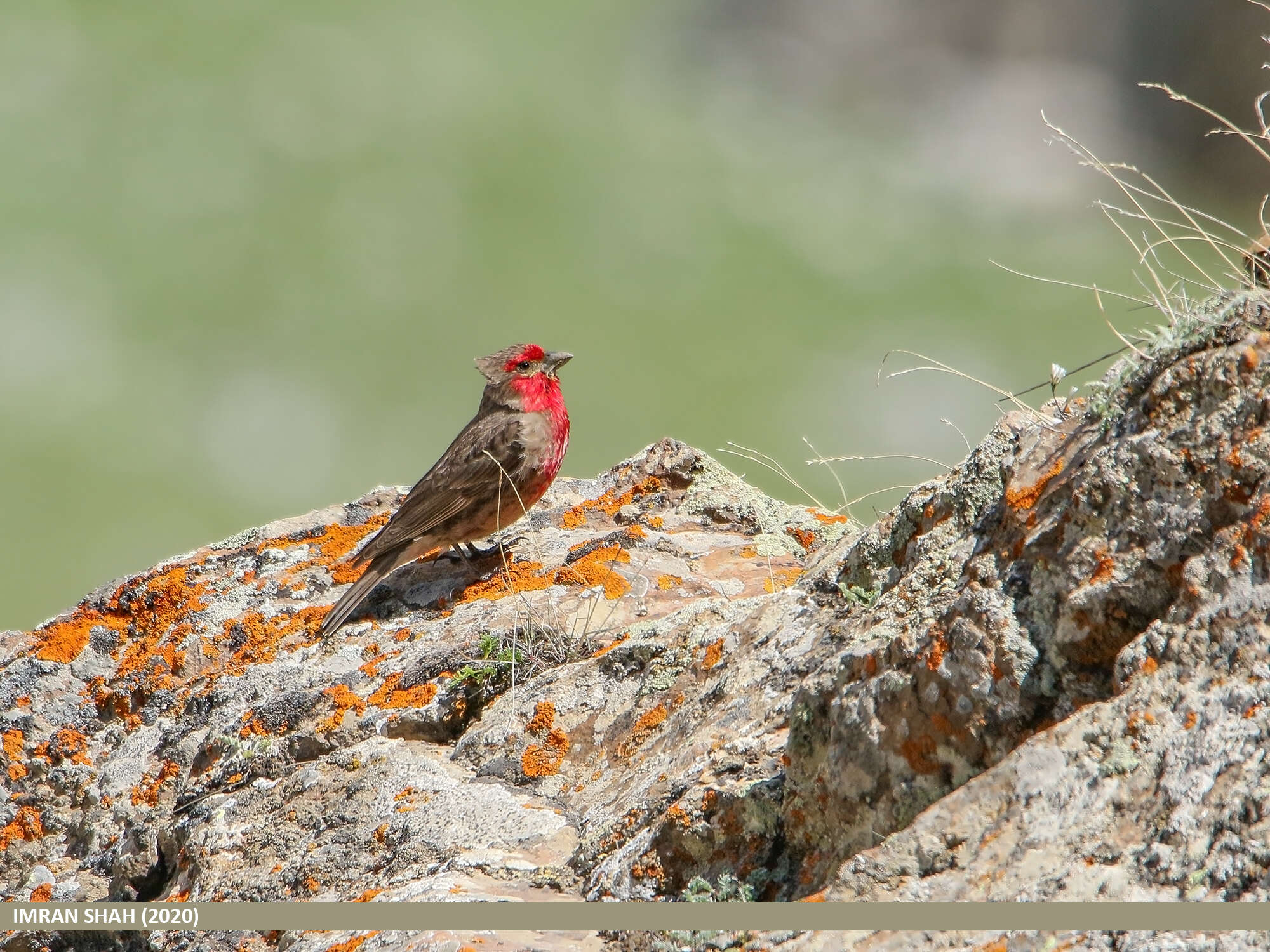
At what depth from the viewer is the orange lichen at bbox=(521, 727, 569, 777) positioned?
3.49m

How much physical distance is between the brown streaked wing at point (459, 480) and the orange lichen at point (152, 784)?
1.45 metres

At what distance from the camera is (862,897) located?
2113 millimetres

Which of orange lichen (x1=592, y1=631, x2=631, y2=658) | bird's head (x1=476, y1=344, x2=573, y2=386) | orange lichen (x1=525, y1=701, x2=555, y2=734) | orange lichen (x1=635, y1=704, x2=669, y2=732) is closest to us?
orange lichen (x1=635, y1=704, x2=669, y2=732)

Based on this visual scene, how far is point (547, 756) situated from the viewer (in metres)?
3.53

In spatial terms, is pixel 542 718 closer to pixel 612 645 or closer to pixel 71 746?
pixel 612 645

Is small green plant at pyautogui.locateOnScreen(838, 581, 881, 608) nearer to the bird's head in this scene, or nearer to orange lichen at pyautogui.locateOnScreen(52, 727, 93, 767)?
orange lichen at pyautogui.locateOnScreen(52, 727, 93, 767)

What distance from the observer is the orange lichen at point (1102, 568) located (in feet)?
7.51

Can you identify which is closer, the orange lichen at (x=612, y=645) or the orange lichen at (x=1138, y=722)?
the orange lichen at (x=1138, y=722)

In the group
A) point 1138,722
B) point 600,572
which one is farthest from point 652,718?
point 1138,722

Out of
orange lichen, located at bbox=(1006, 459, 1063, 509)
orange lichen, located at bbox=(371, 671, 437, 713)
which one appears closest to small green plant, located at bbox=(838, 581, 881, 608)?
orange lichen, located at bbox=(1006, 459, 1063, 509)

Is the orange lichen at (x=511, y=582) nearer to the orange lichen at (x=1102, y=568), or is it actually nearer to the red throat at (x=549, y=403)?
the red throat at (x=549, y=403)

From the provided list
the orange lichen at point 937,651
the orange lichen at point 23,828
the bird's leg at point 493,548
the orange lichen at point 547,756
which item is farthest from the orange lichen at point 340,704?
the orange lichen at point 937,651

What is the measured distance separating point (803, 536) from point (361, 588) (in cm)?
185

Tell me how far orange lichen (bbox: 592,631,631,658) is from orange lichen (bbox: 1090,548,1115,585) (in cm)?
185
